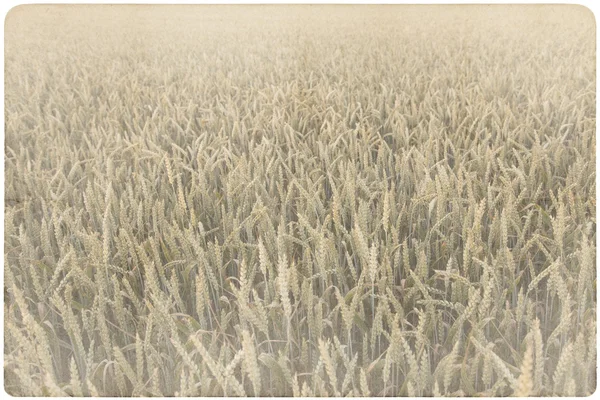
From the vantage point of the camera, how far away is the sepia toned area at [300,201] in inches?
25.7

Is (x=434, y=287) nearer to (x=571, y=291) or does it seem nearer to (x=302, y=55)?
(x=571, y=291)

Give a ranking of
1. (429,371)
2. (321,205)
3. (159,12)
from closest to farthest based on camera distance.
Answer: (429,371)
(321,205)
(159,12)

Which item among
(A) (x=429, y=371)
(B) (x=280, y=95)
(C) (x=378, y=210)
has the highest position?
(B) (x=280, y=95)

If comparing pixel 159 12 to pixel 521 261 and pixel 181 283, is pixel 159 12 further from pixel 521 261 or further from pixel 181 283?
pixel 521 261

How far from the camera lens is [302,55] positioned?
916 mm

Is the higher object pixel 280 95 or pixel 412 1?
pixel 412 1

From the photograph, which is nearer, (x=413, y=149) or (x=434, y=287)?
(x=434, y=287)

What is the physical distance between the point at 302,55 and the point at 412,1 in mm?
184

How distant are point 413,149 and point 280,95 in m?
0.21

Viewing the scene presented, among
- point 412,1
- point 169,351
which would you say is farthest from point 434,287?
point 412,1

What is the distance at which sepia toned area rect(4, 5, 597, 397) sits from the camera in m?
0.65

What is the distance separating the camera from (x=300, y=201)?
0.75 metres

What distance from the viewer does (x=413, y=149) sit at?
81 cm

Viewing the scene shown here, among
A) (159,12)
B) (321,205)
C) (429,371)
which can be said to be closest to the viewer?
(429,371)
